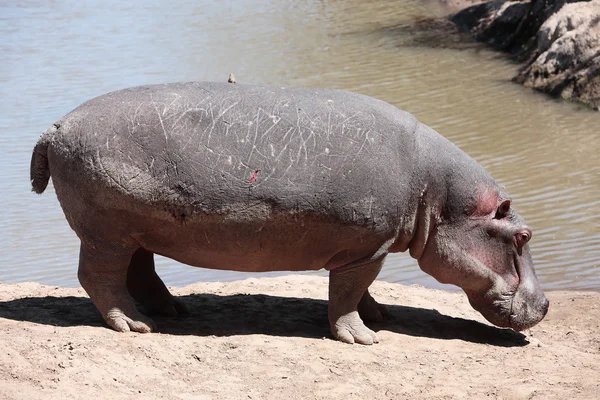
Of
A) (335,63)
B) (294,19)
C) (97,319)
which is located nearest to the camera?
(97,319)

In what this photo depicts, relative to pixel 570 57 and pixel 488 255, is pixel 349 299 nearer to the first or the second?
pixel 488 255

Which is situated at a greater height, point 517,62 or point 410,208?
point 410,208

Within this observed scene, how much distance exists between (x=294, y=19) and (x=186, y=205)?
56.8ft

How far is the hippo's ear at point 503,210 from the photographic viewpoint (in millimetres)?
6441

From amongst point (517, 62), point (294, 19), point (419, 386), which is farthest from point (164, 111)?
point (294, 19)

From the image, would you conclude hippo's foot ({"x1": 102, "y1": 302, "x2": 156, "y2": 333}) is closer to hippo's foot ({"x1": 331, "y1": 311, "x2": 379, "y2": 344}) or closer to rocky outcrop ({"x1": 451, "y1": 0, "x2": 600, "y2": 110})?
hippo's foot ({"x1": 331, "y1": 311, "x2": 379, "y2": 344})

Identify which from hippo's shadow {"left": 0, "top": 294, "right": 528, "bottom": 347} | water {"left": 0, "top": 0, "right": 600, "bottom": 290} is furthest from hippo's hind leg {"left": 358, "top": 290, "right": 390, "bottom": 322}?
water {"left": 0, "top": 0, "right": 600, "bottom": 290}

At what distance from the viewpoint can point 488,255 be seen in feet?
21.4

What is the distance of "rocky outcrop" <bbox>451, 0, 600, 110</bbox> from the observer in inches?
583

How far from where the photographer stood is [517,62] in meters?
17.8

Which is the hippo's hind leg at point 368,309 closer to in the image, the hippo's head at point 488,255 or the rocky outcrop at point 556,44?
the hippo's head at point 488,255

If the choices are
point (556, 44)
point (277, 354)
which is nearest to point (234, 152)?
point (277, 354)

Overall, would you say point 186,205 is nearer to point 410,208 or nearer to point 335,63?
point 410,208

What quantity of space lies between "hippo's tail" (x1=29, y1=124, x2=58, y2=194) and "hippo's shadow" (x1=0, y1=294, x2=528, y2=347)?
37.2 inches
